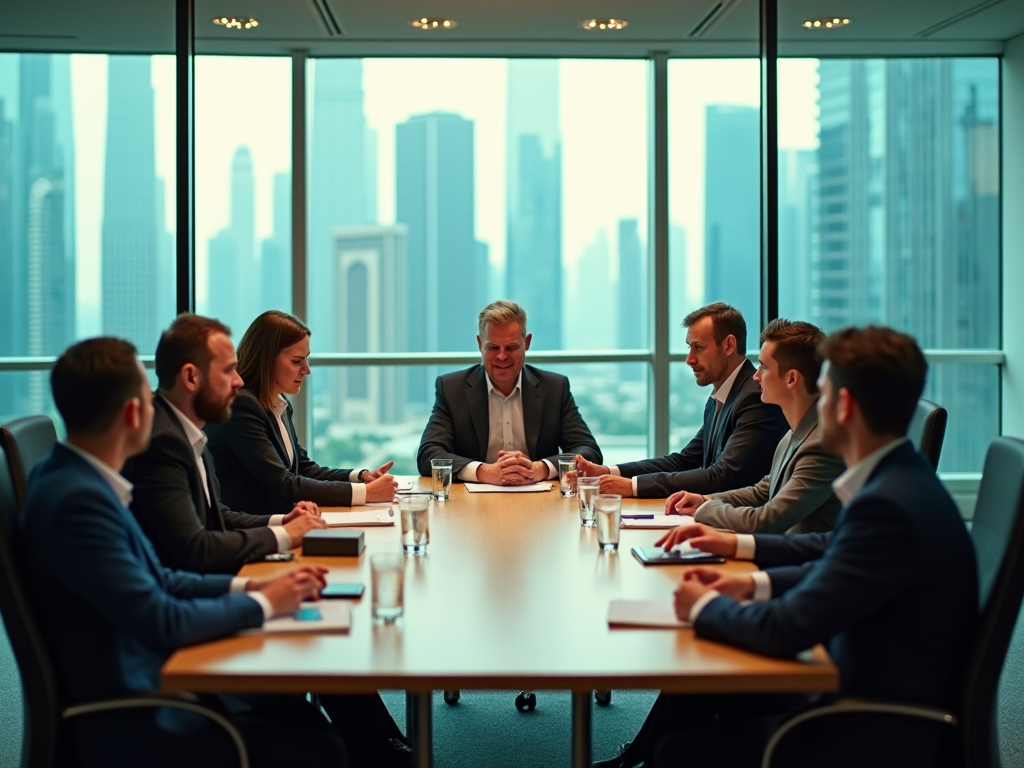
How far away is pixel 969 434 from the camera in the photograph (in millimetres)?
7090

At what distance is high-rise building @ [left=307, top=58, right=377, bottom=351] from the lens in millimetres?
6738

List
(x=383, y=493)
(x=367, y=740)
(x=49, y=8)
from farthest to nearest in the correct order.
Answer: (x=49, y=8)
(x=383, y=493)
(x=367, y=740)

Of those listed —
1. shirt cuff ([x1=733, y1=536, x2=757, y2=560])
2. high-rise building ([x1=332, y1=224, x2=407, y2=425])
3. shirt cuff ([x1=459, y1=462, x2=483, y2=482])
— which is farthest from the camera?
high-rise building ([x1=332, y1=224, x2=407, y2=425])

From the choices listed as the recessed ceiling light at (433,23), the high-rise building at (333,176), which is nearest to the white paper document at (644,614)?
the recessed ceiling light at (433,23)

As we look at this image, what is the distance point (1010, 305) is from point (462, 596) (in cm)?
581

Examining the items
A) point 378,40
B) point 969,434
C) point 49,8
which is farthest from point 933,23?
point 49,8

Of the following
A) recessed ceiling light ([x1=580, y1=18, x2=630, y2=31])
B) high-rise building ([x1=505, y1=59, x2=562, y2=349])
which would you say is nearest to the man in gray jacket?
recessed ceiling light ([x1=580, y1=18, x2=630, y2=31])

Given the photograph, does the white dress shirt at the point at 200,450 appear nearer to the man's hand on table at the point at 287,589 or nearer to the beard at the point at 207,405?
the beard at the point at 207,405

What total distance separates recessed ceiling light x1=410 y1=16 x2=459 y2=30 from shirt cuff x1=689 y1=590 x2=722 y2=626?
4509 mm

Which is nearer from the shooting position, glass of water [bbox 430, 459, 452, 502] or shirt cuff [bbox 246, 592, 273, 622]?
shirt cuff [bbox 246, 592, 273, 622]

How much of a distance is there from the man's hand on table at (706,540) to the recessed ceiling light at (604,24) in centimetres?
396

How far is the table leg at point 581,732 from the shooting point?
2.11 m

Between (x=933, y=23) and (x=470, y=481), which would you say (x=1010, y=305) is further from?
(x=470, y=481)

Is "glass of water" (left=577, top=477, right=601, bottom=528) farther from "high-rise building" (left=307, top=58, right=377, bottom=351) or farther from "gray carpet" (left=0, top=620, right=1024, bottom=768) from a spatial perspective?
"high-rise building" (left=307, top=58, right=377, bottom=351)
